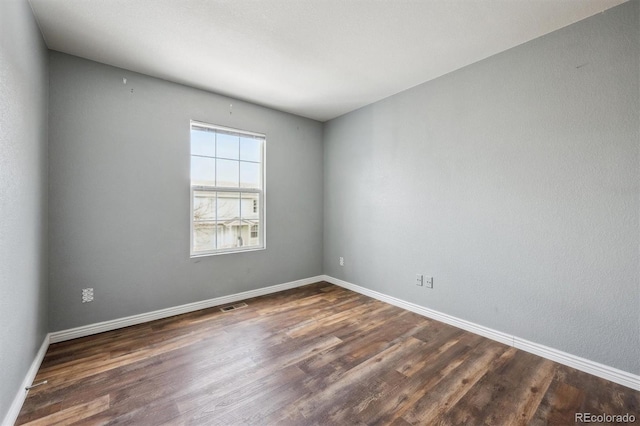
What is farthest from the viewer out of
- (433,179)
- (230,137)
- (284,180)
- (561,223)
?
(284,180)

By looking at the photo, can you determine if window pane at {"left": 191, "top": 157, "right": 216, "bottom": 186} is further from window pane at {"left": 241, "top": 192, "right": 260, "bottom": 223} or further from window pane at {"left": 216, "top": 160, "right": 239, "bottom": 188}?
window pane at {"left": 241, "top": 192, "right": 260, "bottom": 223}

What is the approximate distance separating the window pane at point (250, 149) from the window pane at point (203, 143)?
0.39 meters

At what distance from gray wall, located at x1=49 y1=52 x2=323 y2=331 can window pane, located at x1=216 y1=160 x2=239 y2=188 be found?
422mm

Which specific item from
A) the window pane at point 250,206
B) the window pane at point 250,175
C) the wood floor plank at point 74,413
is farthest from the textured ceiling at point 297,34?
the wood floor plank at point 74,413

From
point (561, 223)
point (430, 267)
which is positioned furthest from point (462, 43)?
point (430, 267)

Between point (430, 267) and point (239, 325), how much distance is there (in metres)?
2.19

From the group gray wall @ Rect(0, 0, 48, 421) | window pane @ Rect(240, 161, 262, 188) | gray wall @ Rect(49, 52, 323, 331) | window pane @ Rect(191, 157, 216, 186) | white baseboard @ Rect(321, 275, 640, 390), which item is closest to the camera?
gray wall @ Rect(0, 0, 48, 421)

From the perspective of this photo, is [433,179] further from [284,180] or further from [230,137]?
[230,137]

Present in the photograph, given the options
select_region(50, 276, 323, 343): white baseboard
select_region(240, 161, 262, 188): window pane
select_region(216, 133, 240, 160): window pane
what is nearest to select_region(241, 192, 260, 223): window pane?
select_region(240, 161, 262, 188): window pane

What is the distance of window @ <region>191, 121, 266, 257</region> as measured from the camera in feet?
10.9

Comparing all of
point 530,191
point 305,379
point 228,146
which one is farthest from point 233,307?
point 530,191

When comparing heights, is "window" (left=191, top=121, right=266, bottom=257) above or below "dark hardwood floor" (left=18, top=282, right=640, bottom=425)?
above

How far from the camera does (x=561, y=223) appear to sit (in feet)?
7.17

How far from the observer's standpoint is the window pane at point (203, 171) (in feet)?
10.7
